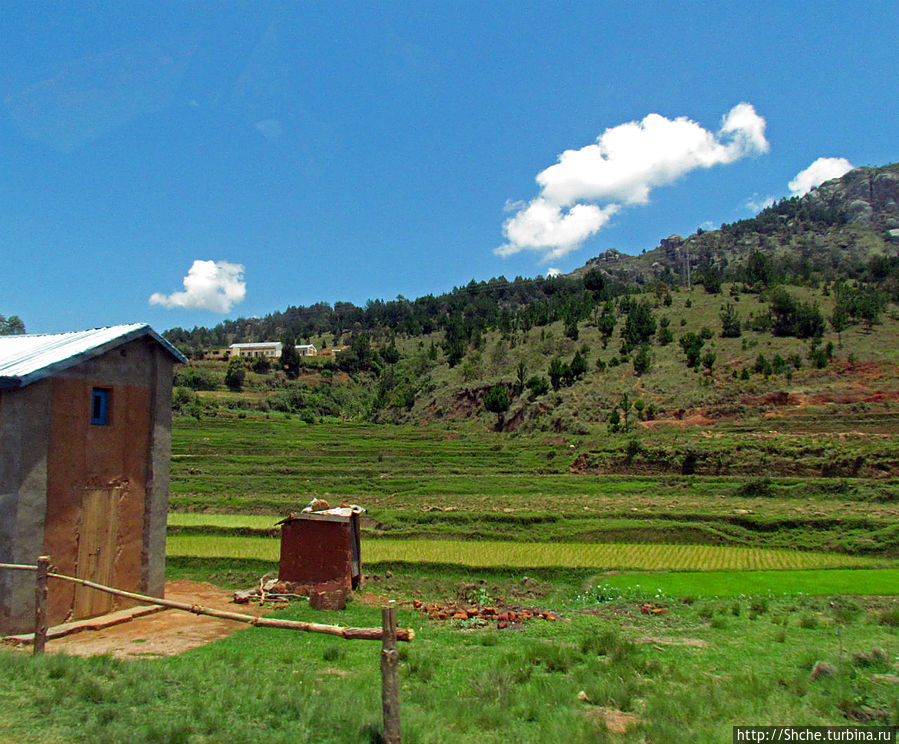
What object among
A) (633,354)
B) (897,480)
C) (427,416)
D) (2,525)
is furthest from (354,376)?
(2,525)

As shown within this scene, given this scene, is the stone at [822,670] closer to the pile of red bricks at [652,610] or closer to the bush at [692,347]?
the pile of red bricks at [652,610]

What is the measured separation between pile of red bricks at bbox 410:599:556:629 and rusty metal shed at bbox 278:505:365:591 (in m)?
2.25

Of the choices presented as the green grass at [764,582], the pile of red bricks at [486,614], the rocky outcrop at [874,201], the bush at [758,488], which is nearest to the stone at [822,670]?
the pile of red bricks at [486,614]

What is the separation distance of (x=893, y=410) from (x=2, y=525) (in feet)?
164

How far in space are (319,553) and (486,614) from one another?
4652 mm

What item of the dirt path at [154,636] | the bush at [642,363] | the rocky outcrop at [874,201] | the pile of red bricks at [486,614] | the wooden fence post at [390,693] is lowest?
the pile of red bricks at [486,614]

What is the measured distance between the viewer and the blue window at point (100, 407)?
39.8 feet

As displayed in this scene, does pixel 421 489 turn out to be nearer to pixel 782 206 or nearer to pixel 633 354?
pixel 633 354

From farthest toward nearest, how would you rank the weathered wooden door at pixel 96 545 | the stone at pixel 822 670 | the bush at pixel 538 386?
the bush at pixel 538 386 → the weathered wooden door at pixel 96 545 → the stone at pixel 822 670

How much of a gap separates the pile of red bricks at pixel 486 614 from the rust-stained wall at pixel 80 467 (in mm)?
6452

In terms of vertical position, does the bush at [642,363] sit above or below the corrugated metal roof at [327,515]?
above

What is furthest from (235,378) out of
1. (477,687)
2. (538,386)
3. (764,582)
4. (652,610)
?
(477,687)

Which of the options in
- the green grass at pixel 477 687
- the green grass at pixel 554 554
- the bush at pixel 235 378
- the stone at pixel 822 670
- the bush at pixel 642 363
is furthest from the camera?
the bush at pixel 235 378

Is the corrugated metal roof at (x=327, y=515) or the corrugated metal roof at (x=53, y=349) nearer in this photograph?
the corrugated metal roof at (x=53, y=349)
